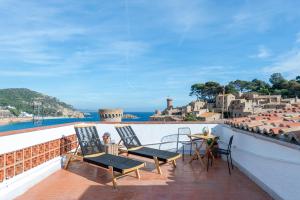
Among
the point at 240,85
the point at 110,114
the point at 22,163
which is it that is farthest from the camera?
the point at 240,85

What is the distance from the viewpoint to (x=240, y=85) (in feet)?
286

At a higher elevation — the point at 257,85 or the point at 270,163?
the point at 257,85

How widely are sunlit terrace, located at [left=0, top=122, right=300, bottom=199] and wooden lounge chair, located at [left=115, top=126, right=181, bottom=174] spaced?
0.29 m

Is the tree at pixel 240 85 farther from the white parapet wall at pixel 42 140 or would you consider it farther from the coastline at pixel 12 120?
the white parapet wall at pixel 42 140

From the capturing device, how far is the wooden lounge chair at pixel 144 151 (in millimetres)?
5705

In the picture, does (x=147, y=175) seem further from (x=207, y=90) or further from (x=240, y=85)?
(x=240, y=85)

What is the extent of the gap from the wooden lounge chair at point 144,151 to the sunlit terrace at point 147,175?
0.29 metres

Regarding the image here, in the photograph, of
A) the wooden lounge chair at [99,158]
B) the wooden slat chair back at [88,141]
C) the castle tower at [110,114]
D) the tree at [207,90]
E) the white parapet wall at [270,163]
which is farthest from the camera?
the tree at [207,90]

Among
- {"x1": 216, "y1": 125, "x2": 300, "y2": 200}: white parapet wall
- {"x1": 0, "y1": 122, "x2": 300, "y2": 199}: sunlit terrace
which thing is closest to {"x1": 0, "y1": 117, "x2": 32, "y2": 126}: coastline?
{"x1": 0, "y1": 122, "x2": 300, "y2": 199}: sunlit terrace

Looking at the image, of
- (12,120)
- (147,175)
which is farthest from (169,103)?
(147,175)

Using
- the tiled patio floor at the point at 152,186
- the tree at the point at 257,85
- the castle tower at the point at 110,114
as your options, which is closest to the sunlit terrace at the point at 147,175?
the tiled patio floor at the point at 152,186

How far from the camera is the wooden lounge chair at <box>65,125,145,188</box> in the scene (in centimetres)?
491

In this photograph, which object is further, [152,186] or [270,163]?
[152,186]

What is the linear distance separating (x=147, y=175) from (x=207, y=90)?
70449mm
